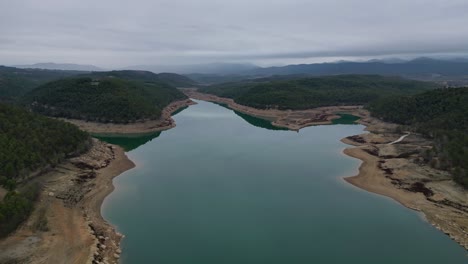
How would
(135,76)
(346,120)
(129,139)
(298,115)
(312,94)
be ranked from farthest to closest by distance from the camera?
(135,76)
(312,94)
(298,115)
(346,120)
(129,139)

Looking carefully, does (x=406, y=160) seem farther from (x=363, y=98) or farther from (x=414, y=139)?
(x=363, y=98)

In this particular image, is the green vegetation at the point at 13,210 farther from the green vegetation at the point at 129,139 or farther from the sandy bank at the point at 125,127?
the sandy bank at the point at 125,127

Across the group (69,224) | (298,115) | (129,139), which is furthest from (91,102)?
(69,224)

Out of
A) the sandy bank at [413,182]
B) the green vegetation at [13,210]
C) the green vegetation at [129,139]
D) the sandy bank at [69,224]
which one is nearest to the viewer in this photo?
the sandy bank at [69,224]

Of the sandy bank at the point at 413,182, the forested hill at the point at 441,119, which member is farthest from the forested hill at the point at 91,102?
the forested hill at the point at 441,119

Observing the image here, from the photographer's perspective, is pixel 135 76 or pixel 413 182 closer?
pixel 413 182

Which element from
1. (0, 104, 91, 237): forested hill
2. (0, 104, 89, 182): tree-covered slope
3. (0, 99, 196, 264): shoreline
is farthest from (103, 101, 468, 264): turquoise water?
(0, 104, 89, 182): tree-covered slope

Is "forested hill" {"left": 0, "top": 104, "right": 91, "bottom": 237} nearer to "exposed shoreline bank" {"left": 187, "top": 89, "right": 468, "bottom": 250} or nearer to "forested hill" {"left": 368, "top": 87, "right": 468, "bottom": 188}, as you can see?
"exposed shoreline bank" {"left": 187, "top": 89, "right": 468, "bottom": 250}

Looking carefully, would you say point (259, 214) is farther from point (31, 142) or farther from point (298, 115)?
point (298, 115)
